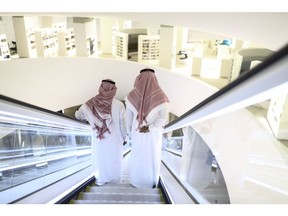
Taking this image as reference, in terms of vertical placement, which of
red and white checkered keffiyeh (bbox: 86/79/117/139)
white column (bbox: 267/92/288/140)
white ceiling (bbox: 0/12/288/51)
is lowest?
white column (bbox: 267/92/288/140)

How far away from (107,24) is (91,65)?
2.09 m

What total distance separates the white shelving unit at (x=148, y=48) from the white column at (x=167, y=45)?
2.44 feet

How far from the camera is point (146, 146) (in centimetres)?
389

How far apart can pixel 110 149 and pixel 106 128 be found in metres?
0.43

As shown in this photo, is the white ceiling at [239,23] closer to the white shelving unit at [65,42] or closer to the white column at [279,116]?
the white column at [279,116]

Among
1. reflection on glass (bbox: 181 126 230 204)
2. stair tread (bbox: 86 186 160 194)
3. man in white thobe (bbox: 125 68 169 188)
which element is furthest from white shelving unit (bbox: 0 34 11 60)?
stair tread (bbox: 86 186 160 194)

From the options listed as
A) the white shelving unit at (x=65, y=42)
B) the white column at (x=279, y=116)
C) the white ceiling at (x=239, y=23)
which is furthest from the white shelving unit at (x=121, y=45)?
the white column at (x=279, y=116)

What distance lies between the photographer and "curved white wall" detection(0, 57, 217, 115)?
9.09m

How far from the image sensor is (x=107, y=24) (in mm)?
10547

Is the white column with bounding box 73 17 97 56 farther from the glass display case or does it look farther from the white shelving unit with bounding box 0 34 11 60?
the glass display case

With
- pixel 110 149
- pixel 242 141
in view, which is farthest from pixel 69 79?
pixel 242 141

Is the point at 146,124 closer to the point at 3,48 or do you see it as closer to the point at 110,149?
the point at 110,149
